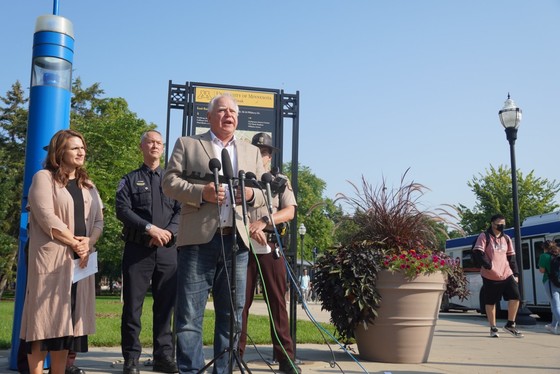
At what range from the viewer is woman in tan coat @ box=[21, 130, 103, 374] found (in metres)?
4.26

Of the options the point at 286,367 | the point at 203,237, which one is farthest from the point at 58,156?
the point at 286,367

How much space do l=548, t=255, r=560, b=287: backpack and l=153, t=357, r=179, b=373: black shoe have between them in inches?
340

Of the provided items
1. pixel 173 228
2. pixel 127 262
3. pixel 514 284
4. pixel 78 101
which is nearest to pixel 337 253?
pixel 173 228

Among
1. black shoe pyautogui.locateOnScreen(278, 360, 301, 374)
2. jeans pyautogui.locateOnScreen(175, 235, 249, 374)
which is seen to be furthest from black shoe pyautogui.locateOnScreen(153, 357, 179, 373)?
jeans pyautogui.locateOnScreen(175, 235, 249, 374)

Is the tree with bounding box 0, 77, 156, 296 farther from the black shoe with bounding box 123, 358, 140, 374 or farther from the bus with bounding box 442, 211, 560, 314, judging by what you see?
the black shoe with bounding box 123, 358, 140, 374

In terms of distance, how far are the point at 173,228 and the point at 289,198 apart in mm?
1223

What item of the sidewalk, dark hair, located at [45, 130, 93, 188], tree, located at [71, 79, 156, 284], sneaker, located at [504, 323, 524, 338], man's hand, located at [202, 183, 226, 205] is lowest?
sneaker, located at [504, 323, 524, 338]

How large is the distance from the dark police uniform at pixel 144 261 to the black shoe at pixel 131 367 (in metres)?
0.11

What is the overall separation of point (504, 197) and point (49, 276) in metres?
41.0

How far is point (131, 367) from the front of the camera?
5176 millimetres

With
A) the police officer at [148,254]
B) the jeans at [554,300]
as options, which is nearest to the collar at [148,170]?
the police officer at [148,254]

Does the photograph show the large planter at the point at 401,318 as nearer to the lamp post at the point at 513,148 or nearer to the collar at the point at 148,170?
the collar at the point at 148,170

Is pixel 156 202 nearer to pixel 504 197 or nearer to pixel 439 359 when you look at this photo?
pixel 439 359

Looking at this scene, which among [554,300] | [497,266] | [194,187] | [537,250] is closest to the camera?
[194,187]
